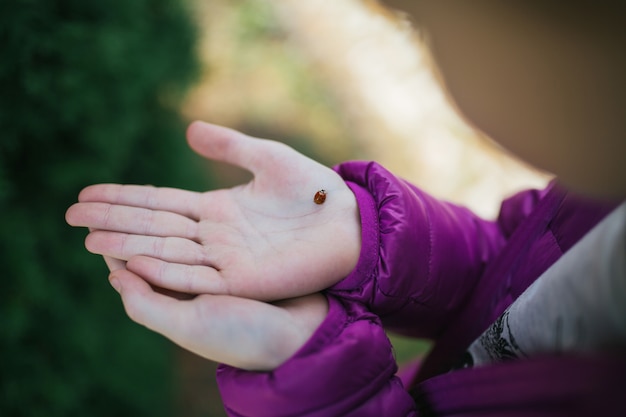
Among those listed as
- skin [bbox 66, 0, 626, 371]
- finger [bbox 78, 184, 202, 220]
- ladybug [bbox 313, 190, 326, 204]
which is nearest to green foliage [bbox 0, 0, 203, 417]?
finger [bbox 78, 184, 202, 220]

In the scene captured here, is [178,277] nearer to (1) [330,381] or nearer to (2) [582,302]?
(1) [330,381]

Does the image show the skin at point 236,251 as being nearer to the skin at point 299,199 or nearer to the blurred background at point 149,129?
the skin at point 299,199

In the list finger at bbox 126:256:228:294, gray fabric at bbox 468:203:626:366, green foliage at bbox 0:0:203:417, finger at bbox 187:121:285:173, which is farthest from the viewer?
green foliage at bbox 0:0:203:417

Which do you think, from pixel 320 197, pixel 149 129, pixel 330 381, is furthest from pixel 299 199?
pixel 149 129

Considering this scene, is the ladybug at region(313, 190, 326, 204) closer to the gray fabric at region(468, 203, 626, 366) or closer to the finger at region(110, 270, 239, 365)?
the finger at region(110, 270, 239, 365)

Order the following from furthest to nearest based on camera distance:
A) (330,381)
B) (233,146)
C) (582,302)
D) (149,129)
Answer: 1. (149,129)
2. (233,146)
3. (330,381)
4. (582,302)

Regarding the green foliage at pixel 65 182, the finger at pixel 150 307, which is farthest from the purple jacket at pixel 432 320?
the green foliage at pixel 65 182
